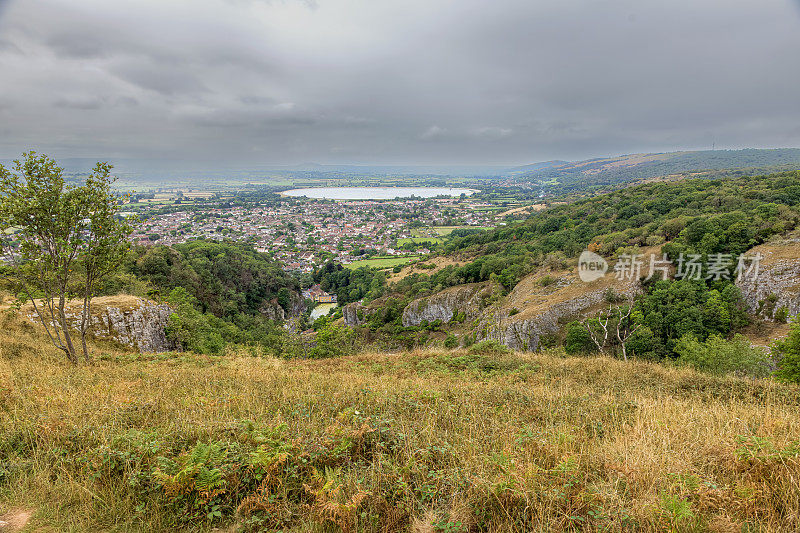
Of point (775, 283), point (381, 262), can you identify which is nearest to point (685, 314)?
point (775, 283)

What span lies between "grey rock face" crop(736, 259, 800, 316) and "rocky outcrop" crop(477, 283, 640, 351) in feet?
23.5

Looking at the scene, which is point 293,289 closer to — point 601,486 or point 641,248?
point 641,248

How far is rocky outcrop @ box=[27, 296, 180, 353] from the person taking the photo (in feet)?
47.0

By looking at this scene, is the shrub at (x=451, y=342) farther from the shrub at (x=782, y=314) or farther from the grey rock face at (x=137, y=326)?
the shrub at (x=782, y=314)

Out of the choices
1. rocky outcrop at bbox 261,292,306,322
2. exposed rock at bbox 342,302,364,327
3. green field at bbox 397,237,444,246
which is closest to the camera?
exposed rock at bbox 342,302,364,327

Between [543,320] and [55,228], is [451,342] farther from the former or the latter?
[55,228]

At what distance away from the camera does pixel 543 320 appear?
92.6 feet

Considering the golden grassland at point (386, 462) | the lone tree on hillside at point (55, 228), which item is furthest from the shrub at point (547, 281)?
the lone tree on hillside at point (55, 228)

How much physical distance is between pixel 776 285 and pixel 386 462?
35.0m

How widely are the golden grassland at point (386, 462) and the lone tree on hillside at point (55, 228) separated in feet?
10.4

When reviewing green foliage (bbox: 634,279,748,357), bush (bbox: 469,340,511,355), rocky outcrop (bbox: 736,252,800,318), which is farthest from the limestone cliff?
bush (bbox: 469,340,511,355)

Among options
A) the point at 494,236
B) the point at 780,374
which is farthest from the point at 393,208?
the point at 780,374

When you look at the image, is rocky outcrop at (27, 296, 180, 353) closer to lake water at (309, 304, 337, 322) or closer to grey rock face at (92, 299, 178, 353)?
grey rock face at (92, 299, 178, 353)

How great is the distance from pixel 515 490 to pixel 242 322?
46174 mm
